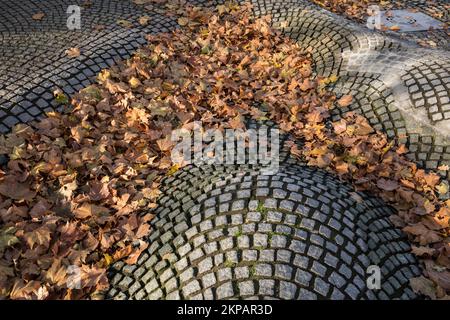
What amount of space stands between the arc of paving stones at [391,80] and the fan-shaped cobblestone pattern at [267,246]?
130 cm

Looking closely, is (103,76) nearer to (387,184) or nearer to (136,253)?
(136,253)

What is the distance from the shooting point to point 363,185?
148 inches

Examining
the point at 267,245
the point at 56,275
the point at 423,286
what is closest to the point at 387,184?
the point at 423,286

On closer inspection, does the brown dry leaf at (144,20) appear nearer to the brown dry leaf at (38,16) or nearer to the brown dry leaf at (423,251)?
the brown dry leaf at (38,16)

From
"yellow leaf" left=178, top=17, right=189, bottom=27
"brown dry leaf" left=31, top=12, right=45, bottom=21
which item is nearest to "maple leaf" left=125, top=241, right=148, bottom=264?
"yellow leaf" left=178, top=17, right=189, bottom=27

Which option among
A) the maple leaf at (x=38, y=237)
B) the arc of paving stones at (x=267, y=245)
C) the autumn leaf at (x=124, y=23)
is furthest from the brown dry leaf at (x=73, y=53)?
the maple leaf at (x=38, y=237)

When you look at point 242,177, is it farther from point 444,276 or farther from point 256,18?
point 256,18

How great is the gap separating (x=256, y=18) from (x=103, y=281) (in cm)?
540

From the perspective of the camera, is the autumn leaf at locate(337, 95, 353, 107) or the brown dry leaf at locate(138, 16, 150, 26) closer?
the autumn leaf at locate(337, 95, 353, 107)

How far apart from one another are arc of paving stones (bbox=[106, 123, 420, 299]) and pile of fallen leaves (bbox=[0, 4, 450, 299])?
223mm

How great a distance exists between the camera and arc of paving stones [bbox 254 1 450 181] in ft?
14.0

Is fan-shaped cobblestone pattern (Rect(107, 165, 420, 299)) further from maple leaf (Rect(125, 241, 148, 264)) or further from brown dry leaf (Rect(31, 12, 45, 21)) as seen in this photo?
brown dry leaf (Rect(31, 12, 45, 21))
